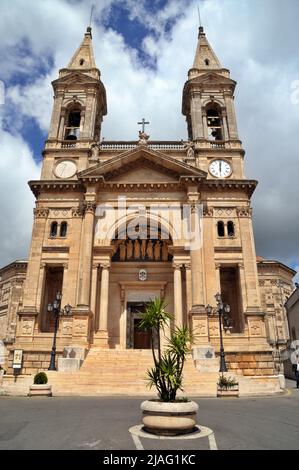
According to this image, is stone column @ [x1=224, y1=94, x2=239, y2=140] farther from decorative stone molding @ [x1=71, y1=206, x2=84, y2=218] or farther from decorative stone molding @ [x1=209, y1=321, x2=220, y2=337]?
decorative stone molding @ [x1=209, y1=321, x2=220, y2=337]

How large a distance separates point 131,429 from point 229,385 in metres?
9.82

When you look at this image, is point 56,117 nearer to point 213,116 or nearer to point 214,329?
point 213,116

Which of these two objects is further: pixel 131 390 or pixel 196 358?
pixel 196 358

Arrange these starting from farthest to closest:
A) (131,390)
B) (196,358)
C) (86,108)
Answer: (86,108) → (196,358) → (131,390)

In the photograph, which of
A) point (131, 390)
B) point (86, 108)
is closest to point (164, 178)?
point (86, 108)

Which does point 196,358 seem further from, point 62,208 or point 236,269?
point 62,208

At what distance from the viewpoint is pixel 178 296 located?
24.5m

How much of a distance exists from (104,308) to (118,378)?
6.48m

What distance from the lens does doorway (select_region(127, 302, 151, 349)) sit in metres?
26.4

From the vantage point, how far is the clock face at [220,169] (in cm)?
2825

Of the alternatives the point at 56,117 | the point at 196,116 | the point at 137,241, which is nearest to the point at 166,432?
the point at 137,241

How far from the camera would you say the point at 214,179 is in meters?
27.4

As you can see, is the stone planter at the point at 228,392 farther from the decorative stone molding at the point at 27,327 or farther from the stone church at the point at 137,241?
the decorative stone molding at the point at 27,327

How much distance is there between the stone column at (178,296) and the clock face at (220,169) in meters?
8.22
